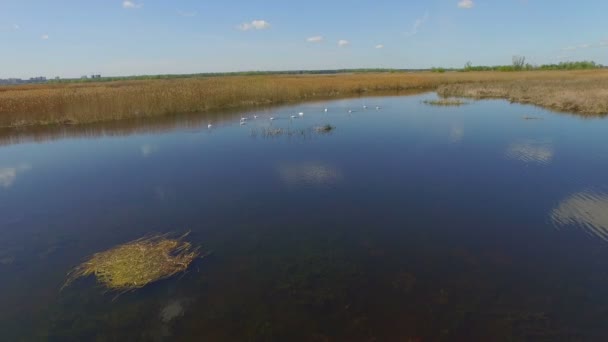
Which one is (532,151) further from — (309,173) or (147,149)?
(147,149)

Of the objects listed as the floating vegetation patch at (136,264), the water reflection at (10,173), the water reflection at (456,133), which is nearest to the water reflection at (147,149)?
the water reflection at (10,173)

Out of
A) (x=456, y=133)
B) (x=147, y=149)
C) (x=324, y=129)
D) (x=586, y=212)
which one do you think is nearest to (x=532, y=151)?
(x=456, y=133)

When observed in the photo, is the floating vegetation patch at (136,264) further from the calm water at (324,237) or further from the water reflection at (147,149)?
the water reflection at (147,149)

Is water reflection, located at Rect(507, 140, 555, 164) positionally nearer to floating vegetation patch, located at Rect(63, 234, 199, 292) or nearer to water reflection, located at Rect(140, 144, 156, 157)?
floating vegetation patch, located at Rect(63, 234, 199, 292)

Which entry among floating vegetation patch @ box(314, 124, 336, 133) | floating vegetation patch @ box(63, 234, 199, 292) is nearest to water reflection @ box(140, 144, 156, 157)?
floating vegetation patch @ box(314, 124, 336, 133)

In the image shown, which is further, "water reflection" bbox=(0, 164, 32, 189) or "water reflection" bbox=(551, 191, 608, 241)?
"water reflection" bbox=(0, 164, 32, 189)

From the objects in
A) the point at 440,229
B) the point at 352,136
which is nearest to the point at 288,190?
the point at 440,229
